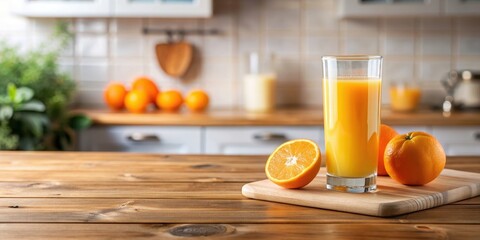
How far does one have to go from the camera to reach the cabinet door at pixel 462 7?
10.8 feet

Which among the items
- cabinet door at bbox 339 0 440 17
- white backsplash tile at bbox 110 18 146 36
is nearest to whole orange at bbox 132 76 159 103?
white backsplash tile at bbox 110 18 146 36

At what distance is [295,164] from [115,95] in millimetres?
2250

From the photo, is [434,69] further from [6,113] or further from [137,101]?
[6,113]

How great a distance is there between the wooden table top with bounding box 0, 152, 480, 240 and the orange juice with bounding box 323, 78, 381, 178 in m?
0.12

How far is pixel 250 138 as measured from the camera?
3.09 meters

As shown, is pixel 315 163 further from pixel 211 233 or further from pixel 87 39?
pixel 87 39

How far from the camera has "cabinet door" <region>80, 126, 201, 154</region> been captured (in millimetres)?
3078

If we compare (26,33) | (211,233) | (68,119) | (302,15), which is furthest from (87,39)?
(211,233)

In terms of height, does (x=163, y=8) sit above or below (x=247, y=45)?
above

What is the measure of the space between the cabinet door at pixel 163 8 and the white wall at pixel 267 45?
1.08 ft

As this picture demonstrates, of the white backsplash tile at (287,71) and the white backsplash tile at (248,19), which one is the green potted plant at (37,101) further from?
the white backsplash tile at (287,71)

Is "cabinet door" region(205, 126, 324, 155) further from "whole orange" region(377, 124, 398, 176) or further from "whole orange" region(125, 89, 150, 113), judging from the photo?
"whole orange" region(377, 124, 398, 176)

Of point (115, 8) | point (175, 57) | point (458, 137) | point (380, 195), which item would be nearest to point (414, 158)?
point (380, 195)

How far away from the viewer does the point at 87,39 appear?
3.60 meters
